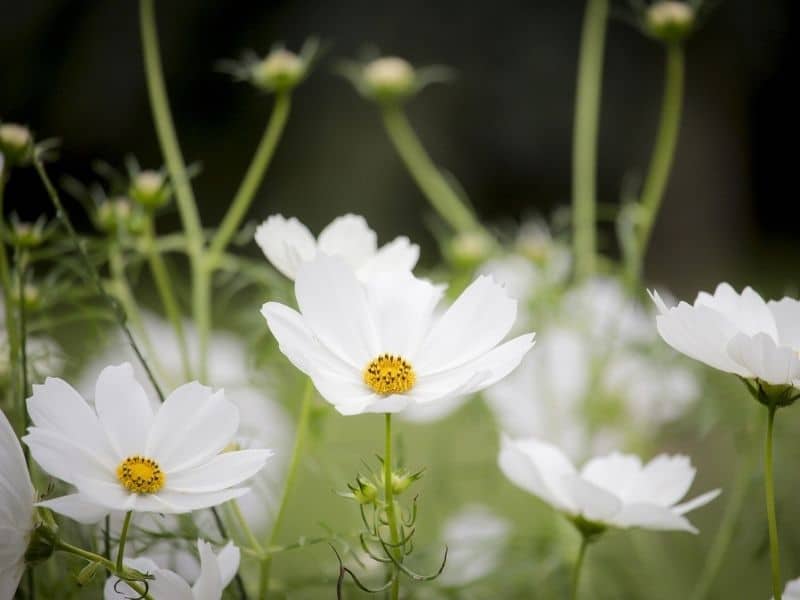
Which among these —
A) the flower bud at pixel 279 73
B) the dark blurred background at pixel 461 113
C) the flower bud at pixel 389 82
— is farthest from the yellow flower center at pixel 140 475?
the dark blurred background at pixel 461 113

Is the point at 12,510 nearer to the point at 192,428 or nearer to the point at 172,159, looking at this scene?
the point at 192,428

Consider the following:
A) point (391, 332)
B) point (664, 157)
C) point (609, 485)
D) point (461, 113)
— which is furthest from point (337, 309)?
point (461, 113)

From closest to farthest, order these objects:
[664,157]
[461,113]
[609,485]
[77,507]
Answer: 1. [77,507]
2. [609,485]
3. [664,157]
4. [461,113]

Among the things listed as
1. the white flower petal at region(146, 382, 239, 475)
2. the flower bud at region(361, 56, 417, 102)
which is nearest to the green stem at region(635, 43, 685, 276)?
the flower bud at region(361, 56, 417, 102)

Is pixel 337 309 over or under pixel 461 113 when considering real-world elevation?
under

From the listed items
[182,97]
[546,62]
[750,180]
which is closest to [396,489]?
[182,97]

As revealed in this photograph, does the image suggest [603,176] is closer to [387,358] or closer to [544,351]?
[544,351]

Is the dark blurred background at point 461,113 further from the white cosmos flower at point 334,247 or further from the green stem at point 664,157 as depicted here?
the white cosmos flower at point 334,247
